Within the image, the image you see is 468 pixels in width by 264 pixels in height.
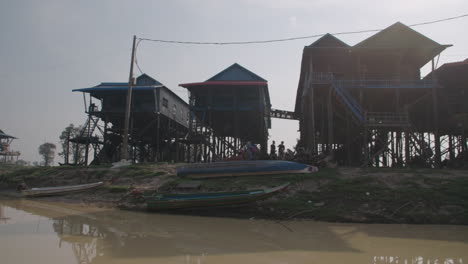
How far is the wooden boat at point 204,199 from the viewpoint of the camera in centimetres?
995

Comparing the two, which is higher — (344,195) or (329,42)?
(329,42)

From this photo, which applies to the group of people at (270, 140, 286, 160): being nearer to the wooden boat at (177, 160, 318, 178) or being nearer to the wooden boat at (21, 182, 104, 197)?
the wooden boat at (177, 160, 318, 178)

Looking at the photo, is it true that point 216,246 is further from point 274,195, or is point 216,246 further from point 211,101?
point 211,101

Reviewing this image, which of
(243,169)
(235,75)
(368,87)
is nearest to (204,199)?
(243,169)

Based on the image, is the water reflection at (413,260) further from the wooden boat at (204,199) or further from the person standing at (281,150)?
the person standing at (281,150)

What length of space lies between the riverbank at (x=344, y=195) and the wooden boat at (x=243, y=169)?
0.32m

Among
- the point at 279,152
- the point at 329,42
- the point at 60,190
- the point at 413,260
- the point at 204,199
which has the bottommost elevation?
the point at 413,260

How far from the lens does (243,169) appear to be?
41.9 feet

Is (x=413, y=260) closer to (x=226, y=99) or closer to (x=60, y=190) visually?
(x=60, y=190)

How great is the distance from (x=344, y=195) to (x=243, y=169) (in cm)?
418

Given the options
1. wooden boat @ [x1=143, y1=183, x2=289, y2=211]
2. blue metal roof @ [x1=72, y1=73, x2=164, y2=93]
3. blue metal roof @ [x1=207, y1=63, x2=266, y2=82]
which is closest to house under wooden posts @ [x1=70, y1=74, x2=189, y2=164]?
blue metal roof @ [x1=72, y1=73, x2=164, y2=93]

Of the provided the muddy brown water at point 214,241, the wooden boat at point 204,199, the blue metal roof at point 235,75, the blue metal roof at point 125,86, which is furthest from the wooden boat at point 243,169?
the blue metal roof at point 125,86

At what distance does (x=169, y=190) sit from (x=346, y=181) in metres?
Answer: 6.98

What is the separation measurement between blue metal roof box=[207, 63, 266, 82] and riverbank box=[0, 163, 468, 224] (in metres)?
13.9
